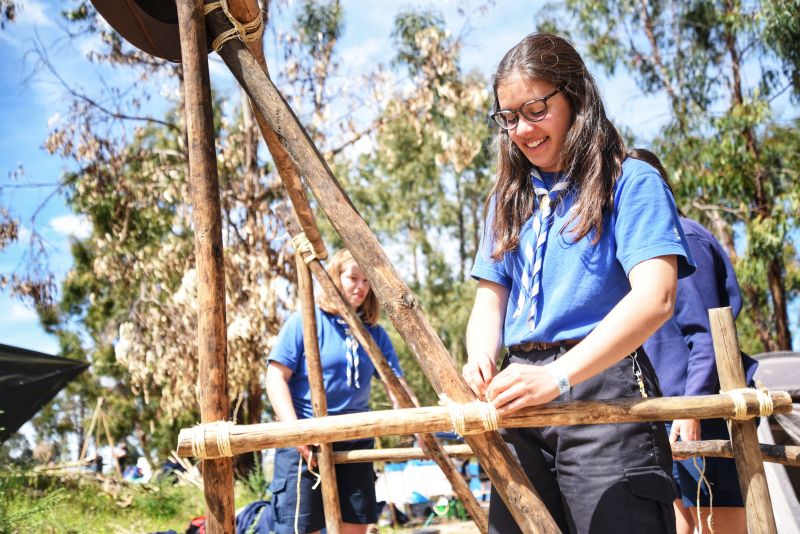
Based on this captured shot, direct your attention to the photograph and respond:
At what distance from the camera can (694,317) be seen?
2.51 meters

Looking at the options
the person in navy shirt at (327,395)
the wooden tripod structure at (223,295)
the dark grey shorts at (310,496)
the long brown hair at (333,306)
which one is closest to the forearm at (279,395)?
the person in navy shirt at (327,395)

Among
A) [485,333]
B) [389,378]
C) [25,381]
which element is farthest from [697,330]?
[25,381]

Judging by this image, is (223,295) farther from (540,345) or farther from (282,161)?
(282,161)

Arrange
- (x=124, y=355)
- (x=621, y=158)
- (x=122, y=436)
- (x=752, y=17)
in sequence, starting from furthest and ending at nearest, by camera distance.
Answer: (x=122, y=436), (x=752, y=17), (x=124, y=355), (x=621, y=158)

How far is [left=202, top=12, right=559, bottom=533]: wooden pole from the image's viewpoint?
65.4 inches

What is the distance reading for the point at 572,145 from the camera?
1739mm

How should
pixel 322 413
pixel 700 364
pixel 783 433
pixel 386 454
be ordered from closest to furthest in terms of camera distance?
pixel 700 364 < pixel 322 413 < pixel 386 454 < pixel 783 433

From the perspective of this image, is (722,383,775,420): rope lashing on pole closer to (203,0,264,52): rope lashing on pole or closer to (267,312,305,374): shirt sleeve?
(203,0,264,52): rope lashing on pole

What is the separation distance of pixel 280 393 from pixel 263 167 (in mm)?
7146

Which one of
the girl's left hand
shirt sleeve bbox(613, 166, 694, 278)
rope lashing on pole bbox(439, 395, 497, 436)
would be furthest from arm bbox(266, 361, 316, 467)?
shirt sleeve bbox(613, 166, 694, 278)

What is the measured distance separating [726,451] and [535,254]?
972mm

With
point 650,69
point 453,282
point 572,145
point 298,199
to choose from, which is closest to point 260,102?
point 572,145

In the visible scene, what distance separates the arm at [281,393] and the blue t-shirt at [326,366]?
4cm

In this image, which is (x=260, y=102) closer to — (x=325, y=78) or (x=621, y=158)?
(x=621, y=158)
